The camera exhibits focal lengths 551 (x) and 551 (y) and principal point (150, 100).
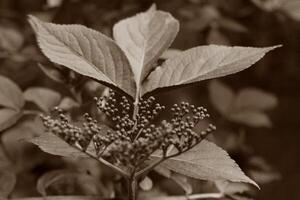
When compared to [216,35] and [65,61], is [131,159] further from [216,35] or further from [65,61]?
[216,35]

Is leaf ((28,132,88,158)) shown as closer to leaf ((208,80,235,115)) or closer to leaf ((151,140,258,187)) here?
leaf ((151,140,258,187))

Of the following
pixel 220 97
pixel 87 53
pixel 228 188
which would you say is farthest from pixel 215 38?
pixel 87 53

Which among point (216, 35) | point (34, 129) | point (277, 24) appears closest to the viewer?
point (34, 129)

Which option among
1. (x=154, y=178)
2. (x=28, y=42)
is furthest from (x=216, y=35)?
(x=28, y=42)

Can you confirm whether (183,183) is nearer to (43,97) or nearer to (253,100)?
(43,97)

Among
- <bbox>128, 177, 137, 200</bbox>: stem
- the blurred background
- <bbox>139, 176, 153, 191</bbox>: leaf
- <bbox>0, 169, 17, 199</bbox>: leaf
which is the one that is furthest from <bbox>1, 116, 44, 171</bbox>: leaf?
<bbox>128, 177, 137, 200</bbox>: stem
